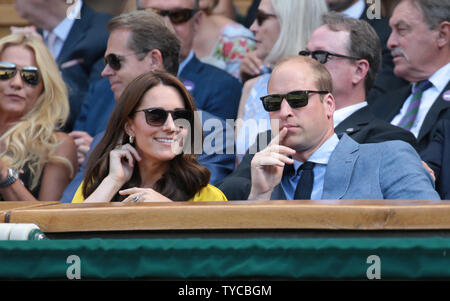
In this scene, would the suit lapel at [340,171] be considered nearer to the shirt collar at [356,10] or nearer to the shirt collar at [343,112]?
the shirt collar at [343,112]

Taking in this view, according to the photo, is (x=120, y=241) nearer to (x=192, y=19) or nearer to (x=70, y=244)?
(x=70, y=244)

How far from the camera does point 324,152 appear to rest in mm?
3225

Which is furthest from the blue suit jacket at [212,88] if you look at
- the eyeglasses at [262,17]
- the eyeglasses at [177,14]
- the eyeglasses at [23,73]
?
the eyeglasses at [23,73]

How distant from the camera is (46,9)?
547 centimetres

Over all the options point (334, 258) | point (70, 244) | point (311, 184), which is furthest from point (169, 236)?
point (311, 184)

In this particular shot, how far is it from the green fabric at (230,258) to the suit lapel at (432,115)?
7.46 feet

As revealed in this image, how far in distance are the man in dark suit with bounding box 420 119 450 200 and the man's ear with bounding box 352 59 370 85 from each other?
0.47 meters

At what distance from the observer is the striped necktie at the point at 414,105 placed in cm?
426

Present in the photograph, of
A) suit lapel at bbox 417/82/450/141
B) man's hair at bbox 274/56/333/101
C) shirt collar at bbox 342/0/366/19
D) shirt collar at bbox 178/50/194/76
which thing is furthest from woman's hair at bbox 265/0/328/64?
man's hair at bbox 274/56/333/101

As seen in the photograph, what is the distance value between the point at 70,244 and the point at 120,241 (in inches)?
4.6

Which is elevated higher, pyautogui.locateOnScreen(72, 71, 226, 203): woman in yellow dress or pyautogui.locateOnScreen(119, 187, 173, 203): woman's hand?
pyautogui.locateOnScreen(72, 71, 226, 203): woman in yellow dress

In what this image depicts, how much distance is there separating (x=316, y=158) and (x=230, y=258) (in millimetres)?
1486

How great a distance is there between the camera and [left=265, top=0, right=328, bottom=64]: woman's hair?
14.7 feet

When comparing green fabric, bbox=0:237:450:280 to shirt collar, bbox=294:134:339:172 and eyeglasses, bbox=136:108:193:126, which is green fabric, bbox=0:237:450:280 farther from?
eyeglasses, bbox=136:108:193:126
